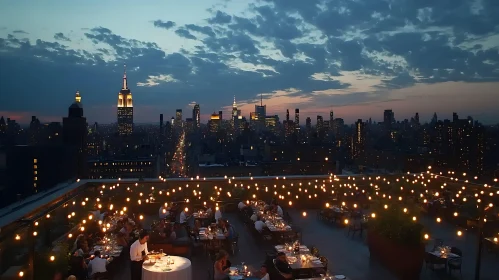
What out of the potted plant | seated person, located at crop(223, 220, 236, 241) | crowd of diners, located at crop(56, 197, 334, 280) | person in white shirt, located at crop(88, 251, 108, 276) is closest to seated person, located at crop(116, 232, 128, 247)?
crowd of diners, located at crop(56, 197, 334, 280)

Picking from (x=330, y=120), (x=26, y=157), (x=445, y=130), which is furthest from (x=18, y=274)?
(x=330, y=120)

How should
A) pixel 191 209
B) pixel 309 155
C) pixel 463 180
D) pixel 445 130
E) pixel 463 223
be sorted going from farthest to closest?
pixel 309 155
pixel 445 130
pixel 463 180
pixel 191 209
pixel 463 223

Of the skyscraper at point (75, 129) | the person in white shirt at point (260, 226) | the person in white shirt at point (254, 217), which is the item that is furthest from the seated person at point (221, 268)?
the skyscraper at point (75, 129)

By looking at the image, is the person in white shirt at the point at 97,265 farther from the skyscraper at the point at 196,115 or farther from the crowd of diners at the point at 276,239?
the skyscraper at the point at 196,115

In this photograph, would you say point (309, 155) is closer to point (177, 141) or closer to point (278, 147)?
point (278, 147)

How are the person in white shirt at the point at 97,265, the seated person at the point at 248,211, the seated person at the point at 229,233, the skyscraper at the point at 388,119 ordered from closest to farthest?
1. the person in white shirt at the point at 97,265
2. the seated person at the point at 229,233
3. the seated person at the point at 248,211
4. the skyscraper at the point at 388,119

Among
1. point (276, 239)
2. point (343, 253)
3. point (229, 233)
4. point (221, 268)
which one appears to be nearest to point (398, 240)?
point (343, 253)

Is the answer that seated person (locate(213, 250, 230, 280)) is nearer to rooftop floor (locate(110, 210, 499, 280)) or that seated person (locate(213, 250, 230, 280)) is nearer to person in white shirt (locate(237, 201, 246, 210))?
rooftop floor (locate(110, 210, 499, 280))
